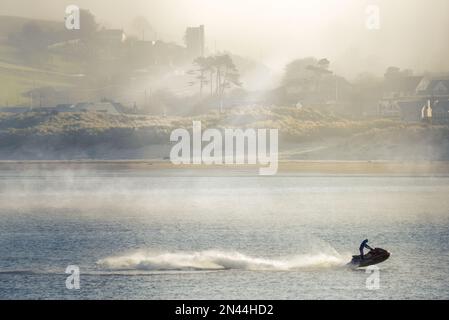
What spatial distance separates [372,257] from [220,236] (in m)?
21.1

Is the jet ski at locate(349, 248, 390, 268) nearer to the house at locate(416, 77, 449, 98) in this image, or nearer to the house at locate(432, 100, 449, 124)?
the house at locate(432, 100, 449, 124)

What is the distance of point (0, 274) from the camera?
55.9m

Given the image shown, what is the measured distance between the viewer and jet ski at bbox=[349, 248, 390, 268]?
53.5 metres

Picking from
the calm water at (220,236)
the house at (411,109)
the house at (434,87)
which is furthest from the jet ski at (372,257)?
the house at (434,87)

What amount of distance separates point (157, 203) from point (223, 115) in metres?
78.7

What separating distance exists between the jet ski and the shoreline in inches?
2670

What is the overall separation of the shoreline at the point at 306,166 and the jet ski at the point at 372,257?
2670 inches

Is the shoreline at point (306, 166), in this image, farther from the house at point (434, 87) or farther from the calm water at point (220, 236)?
the house at point (434, 87)

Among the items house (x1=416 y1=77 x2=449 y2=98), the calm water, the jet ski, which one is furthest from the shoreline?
the jet ski

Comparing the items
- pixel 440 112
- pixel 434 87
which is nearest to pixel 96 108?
pixel 434 87

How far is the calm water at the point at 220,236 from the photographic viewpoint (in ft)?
174

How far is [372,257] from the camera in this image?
5419cm
